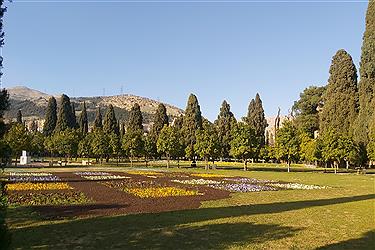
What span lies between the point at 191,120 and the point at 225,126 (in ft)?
49.4

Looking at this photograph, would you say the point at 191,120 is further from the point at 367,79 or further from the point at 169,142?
the point at 367,79

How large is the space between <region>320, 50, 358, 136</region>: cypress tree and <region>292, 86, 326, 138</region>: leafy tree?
52.7 ft

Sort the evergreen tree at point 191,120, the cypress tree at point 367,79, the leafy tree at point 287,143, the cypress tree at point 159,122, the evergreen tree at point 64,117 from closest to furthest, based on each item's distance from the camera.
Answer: the cypress tree at point 367,79 → the leafy tree at point 287,143 → the evergreen tree at point 191,120 → the cypress tree at point 159,122 → the evergreen tree at point 64,117

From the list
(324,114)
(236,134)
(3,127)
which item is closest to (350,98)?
(324,114)

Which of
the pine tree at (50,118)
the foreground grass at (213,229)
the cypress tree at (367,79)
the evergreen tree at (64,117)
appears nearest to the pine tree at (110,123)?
the evergreen tree at (64,117)

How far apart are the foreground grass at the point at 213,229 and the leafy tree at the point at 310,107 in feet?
244

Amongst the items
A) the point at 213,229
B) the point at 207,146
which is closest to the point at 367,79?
the point at 207,146

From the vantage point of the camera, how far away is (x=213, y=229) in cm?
1435

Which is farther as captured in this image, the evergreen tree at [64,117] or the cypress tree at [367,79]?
the evergreen tree at [64,117]

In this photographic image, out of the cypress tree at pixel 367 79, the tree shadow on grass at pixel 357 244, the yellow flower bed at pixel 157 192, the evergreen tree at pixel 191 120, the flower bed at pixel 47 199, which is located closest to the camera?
the tree shadow on grass at pixel 357 244

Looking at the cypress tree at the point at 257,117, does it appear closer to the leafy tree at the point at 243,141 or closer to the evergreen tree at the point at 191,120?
the evergreen tree at the point at 191,120

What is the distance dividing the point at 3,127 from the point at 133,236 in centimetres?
623

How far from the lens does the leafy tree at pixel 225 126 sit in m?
95.5

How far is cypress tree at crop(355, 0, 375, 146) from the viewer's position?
62.2 metres
